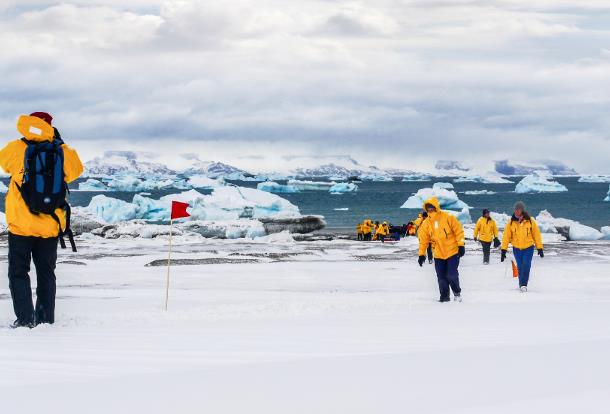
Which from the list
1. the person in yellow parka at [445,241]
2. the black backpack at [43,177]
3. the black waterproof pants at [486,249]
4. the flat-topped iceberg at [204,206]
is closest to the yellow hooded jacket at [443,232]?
the person in yellow parka at [445,241]

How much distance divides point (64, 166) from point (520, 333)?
3.71m

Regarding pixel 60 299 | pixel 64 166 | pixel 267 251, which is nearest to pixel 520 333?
pixel 64 166

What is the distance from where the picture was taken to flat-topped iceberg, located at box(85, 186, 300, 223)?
5316 centimetres

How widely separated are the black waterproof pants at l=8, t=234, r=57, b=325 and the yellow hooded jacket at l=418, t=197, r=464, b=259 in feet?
16.9

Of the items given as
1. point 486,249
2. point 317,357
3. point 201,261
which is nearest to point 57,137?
point 317,357

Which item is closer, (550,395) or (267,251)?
(550,395)

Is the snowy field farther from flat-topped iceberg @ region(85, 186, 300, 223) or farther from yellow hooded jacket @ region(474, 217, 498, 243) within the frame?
flat-topped iceberg @ region(85, 186, 300, 223)

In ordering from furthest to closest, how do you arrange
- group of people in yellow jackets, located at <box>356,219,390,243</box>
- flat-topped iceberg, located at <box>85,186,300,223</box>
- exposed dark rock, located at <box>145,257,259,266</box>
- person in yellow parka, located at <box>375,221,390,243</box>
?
flat-topped iceberg, located at <box>85,186,300,223</box>
group of people in yellow jackets, located at <box>356,219,390,243</box>
person in yellow parka, located at <box>375,221,390,243</box>
exposed dark rock, located at <box>145,257,259,266</box>

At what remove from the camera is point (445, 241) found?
35.5ft

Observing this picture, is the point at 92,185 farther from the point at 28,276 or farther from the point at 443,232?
the point at 28,276

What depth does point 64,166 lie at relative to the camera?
6.67 m

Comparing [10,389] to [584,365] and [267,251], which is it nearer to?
[584,365]

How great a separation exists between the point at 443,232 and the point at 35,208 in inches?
221

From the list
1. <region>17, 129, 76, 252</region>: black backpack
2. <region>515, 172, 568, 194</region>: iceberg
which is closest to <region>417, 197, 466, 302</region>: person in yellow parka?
<region>17, 129, 76, 252</region>: black backpack
